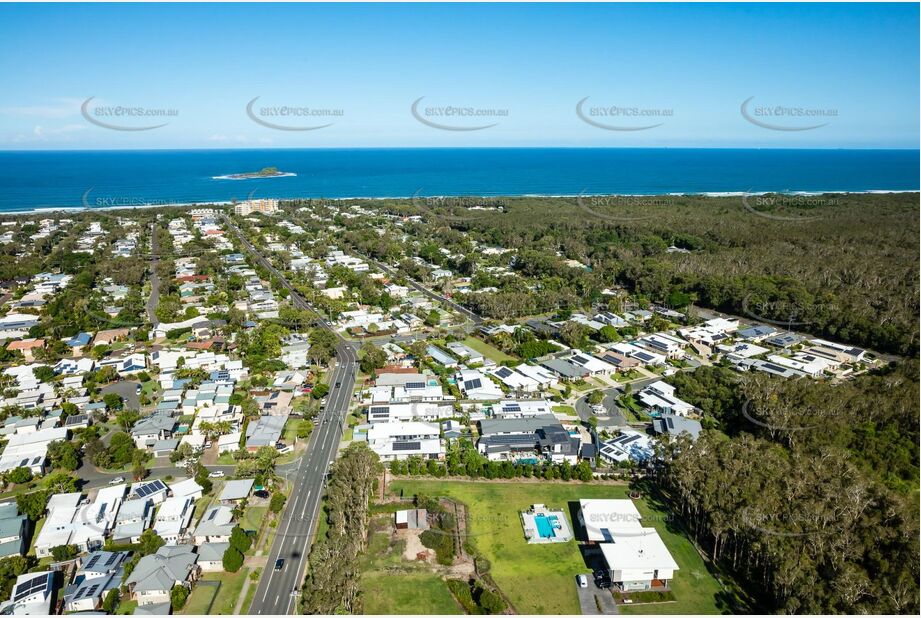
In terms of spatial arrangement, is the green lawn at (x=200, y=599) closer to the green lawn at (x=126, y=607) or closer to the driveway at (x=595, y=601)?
the green lawn at (x=126, y=607)

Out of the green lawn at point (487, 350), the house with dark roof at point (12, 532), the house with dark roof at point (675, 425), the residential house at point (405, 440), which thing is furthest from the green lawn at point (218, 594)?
the green lawn at point (487, 350)

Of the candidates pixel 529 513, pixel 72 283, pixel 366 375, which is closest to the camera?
pixel 529 513

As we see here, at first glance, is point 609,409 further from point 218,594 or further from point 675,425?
point 218,594

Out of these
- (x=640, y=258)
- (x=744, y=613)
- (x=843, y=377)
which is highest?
(x=640, y=258)

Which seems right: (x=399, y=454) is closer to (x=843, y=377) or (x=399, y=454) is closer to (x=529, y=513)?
(x=529, y=513)

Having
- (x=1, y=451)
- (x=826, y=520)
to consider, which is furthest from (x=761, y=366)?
(x=1, y=451)

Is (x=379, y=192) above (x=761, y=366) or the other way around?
above
